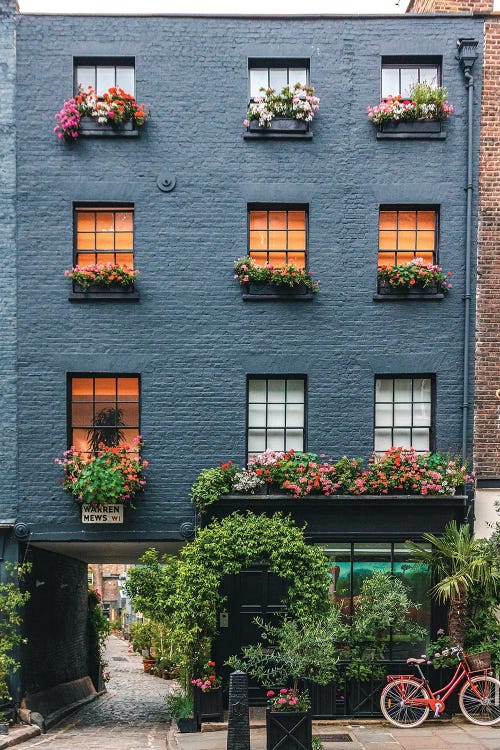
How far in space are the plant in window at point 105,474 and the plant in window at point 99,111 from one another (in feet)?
19.3

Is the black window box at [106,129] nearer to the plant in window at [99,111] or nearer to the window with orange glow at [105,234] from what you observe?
the plant in window at [99,111]

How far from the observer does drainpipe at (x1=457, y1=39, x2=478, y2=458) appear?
15.2 meters

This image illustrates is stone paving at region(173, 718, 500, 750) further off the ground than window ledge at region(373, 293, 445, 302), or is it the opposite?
window ledge at region(373, 293, 445, 302)

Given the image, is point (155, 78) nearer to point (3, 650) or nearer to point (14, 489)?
point (14, 489)

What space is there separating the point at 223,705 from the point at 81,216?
30.6 feet

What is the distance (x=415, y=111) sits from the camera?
1535 cm

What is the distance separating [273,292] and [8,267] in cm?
496

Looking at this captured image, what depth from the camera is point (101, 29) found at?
15680 millimetres

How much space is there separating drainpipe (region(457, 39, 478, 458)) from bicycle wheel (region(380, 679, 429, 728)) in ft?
13.8

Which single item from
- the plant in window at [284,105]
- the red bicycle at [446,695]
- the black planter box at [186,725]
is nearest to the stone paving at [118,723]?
the black planter box at [186,725]

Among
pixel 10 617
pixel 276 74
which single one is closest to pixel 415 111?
pixel 276 74

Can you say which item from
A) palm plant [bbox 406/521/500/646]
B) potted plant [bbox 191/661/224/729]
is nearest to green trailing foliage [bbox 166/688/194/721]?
potted plant [bbox 191/661/224/729]

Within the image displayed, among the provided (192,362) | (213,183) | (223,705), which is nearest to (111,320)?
(192,362)

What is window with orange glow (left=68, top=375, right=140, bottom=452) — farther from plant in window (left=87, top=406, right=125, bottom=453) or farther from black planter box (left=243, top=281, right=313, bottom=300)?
black planter box (left=243, top=281, right=313, bottom=300)
